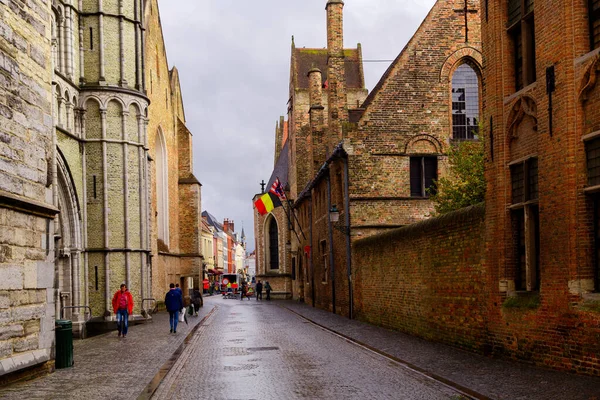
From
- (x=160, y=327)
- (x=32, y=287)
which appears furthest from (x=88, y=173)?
(x=32, y=287)

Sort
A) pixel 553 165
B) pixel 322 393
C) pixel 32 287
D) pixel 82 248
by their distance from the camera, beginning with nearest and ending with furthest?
pixel 322 393, pixel 553 165, pixel 32 287, pixel 82 248

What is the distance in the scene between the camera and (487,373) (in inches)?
442

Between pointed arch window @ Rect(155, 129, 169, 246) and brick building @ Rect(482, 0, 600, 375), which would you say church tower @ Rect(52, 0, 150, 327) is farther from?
brick building @ Rect(482, 0, 600, 375)

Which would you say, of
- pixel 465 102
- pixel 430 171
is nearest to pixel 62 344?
pixel 430 171

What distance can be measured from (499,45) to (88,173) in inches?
613

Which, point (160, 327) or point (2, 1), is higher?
point (2, 1)

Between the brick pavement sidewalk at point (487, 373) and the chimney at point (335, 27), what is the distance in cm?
1652

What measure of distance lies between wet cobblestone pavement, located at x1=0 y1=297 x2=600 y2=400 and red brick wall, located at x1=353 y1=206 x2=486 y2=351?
49 cm

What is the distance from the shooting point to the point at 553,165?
37.2 feet

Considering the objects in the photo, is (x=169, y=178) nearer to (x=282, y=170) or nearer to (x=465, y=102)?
(x=465, y=102)

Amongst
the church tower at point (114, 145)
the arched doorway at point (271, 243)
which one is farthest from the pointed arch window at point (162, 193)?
the arched doorway at point (271, 243)

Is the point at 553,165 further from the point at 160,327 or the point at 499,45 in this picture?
the point at 160,327

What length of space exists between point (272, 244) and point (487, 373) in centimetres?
4947

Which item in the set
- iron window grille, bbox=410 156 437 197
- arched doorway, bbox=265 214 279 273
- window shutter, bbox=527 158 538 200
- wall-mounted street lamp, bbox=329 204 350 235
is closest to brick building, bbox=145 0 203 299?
wall-mounted street lamp, bbox=329 204 350 235
